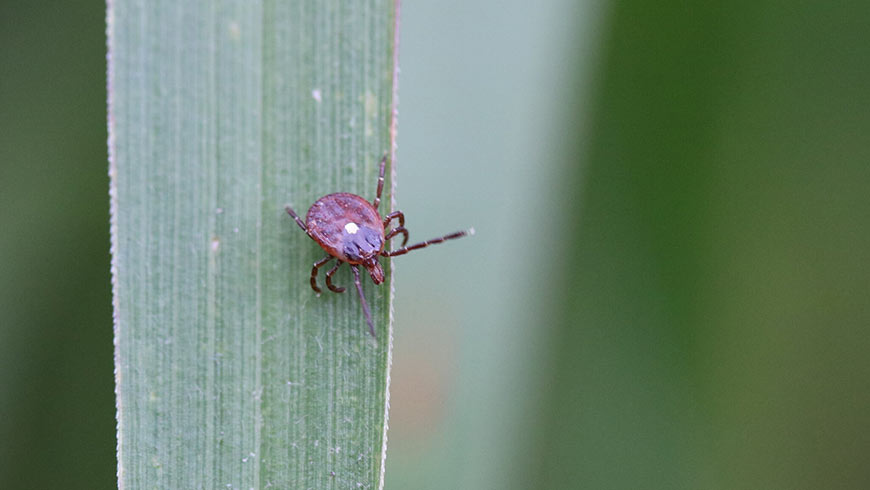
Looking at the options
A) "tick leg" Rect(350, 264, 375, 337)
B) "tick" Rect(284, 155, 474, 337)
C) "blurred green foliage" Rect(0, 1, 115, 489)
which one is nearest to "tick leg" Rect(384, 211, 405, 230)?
"tick" Rect(284, 155, 474, 337)

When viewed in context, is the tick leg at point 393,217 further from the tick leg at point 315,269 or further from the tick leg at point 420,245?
the tick leg at point 315,269

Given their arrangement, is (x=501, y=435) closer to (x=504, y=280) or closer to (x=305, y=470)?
(x=504, y=280)

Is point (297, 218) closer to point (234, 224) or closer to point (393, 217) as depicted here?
point (234, 224)

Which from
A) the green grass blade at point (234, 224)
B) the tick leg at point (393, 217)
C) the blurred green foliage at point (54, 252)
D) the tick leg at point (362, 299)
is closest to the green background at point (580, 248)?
the blurred green foliage at point (54, 252)

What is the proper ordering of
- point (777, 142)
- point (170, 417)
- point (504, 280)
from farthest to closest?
point (777, 142)
point (504, 280)
point (170, 417)

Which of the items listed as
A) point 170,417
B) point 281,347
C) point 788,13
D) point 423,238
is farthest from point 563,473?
point 788,13

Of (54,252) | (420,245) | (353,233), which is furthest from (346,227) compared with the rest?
(54,252)
